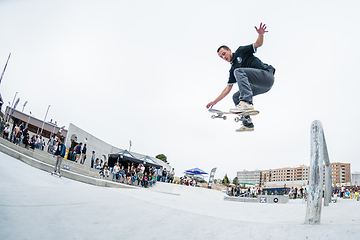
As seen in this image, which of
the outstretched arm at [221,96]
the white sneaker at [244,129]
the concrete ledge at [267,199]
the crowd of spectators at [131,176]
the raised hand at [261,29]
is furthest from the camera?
the concrete ledge at [267,199]

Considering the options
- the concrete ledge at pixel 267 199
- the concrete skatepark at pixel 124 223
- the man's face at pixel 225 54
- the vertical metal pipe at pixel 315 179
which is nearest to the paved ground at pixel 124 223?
the concrete skatepark at pixel 124 223

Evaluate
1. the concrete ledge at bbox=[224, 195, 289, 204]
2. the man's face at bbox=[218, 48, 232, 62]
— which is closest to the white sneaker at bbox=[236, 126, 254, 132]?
the man's face at bbox=[218, 48, 232, 62]

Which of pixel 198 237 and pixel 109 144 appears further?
pixel 109 144

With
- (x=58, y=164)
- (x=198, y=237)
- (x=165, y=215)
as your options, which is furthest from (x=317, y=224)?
(x=58, y=164)

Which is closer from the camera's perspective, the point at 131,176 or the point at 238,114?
the point at 238,114

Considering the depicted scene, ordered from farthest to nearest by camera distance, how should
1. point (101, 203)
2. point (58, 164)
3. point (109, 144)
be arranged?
point (109, 144) → point (58, 164) → point (101, 203)

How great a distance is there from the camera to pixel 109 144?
1009 inches

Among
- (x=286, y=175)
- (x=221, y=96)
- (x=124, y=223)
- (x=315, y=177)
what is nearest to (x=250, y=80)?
(x=221, y=96)

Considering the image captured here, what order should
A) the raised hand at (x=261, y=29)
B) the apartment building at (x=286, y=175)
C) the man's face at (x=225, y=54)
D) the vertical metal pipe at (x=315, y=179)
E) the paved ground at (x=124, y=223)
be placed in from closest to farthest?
the paved ground at (x=124, y=223) < the vertical metal pipe at (x=315, y=179) < the raised hand at (x=261, y=29) < the man's face at (x=225, y=54) < the apartment building at (x=286, y=175)

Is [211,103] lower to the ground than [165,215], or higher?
higher

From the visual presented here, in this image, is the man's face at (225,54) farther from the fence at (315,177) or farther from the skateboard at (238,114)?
the fence at (315,177)

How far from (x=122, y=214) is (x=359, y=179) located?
20674 mm

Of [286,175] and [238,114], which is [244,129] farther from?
[286,175]

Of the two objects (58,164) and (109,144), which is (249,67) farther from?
(109,144)
